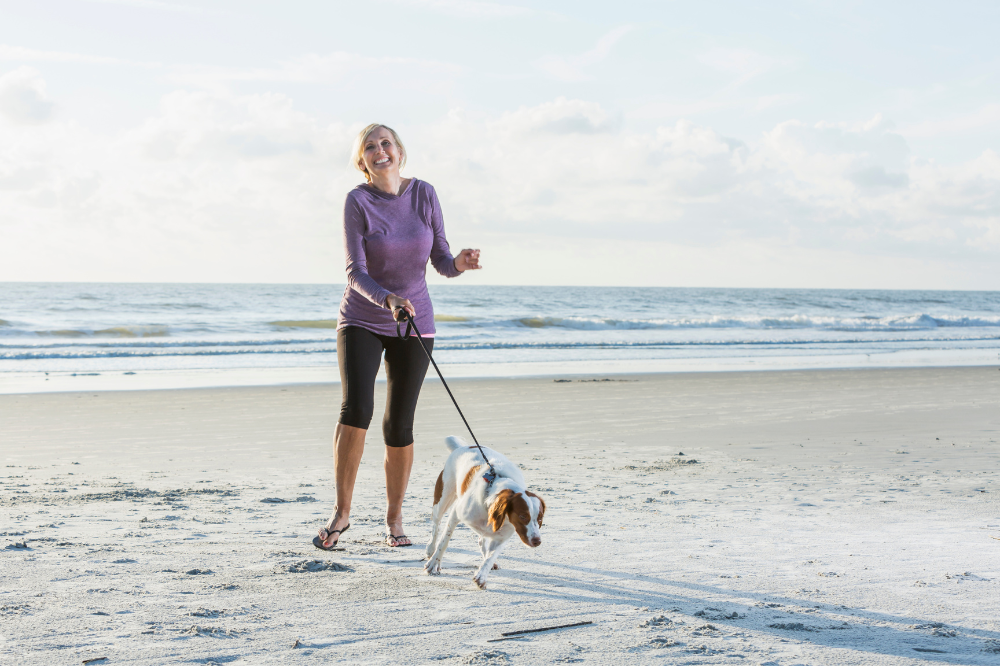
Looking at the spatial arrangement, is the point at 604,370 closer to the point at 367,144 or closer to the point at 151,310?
the point at 367,144

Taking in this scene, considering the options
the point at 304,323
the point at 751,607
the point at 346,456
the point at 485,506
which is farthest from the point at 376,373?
the point at 304,323

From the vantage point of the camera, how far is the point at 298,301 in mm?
41750

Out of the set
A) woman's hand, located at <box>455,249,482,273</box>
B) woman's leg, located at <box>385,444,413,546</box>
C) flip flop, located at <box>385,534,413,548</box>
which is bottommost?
flip flop, located at <box>385,534,413,548</box>

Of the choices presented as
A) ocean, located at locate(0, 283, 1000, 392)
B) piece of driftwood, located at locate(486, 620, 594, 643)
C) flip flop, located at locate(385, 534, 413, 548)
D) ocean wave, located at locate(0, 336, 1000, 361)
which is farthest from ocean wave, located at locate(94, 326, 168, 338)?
piece of driftwood, located at locate(486, 620, 594, 643)

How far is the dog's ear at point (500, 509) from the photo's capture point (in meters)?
2.84

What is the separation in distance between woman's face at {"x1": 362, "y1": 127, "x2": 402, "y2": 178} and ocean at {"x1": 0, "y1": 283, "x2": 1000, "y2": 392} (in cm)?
931

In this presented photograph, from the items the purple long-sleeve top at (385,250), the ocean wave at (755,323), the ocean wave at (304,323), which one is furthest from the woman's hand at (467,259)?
the ocean wave at (755,323)

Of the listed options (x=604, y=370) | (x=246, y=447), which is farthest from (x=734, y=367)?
(x=246, y=447)

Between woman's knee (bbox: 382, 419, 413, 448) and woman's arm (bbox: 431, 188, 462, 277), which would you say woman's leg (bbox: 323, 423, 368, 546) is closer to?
woman's knee (bbox: 382, 419, 413, 448)

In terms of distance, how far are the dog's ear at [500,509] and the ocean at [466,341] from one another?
1006 cm

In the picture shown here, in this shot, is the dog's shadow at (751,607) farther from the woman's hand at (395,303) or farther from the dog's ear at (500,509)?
the woman's hand at (395,303)

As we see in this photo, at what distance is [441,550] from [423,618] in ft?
1.71

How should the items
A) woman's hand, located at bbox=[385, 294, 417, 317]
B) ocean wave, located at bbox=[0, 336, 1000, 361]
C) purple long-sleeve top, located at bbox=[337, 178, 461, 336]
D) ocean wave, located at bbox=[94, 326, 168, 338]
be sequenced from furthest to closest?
ocean wave, located at bbox=[94, 326, 168, 338] → ocean wave, located at bbox=[0, 336, 1000, 361] → purple long-sleeve top, located at bbox=[337, 178, 461, 336] → woman's hand, located at bbox=[385, 294, 417, 317]

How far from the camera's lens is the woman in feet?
11.6
